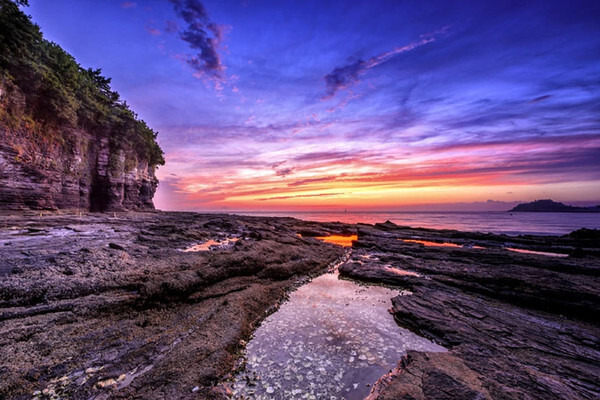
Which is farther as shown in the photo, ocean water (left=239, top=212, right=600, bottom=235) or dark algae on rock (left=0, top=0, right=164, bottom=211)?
ocean water (left=239, top=212, right=600, bottom=235)

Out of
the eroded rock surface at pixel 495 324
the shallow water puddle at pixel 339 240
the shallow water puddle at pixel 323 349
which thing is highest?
the eroded rock surface at pixel 495 324

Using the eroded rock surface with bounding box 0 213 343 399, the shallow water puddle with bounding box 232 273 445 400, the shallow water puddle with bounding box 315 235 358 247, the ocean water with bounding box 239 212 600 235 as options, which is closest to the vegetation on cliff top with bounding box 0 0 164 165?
the eroded rock surface with bounding box 0 213 343 399

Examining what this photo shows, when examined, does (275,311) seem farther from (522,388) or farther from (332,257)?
(332,257)

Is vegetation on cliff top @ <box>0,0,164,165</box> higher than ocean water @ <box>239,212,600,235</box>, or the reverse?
vegetation on cliff top @ <box>0,0,164,165</box>

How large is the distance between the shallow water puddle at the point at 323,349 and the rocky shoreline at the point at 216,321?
661mm

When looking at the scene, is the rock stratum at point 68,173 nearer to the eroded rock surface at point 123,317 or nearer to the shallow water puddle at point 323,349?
the eroded rock surface at point 123,317

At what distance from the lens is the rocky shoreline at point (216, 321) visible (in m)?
5.63

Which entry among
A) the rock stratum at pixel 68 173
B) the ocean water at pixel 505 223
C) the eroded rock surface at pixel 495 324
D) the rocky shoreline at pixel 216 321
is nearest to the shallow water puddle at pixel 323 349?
the rocky shoreline at pixel 216 321

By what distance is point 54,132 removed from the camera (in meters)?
A: 31.7

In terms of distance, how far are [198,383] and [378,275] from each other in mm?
13994

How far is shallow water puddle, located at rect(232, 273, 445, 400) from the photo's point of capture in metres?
6.18

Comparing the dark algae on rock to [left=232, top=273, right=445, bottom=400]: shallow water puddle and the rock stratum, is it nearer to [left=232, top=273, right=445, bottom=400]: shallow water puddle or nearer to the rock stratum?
the rock stratum


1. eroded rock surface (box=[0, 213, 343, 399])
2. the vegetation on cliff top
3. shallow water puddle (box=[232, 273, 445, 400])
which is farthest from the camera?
the vegetation on cliff top

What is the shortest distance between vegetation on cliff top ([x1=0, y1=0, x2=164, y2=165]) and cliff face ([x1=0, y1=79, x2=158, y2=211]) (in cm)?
135
